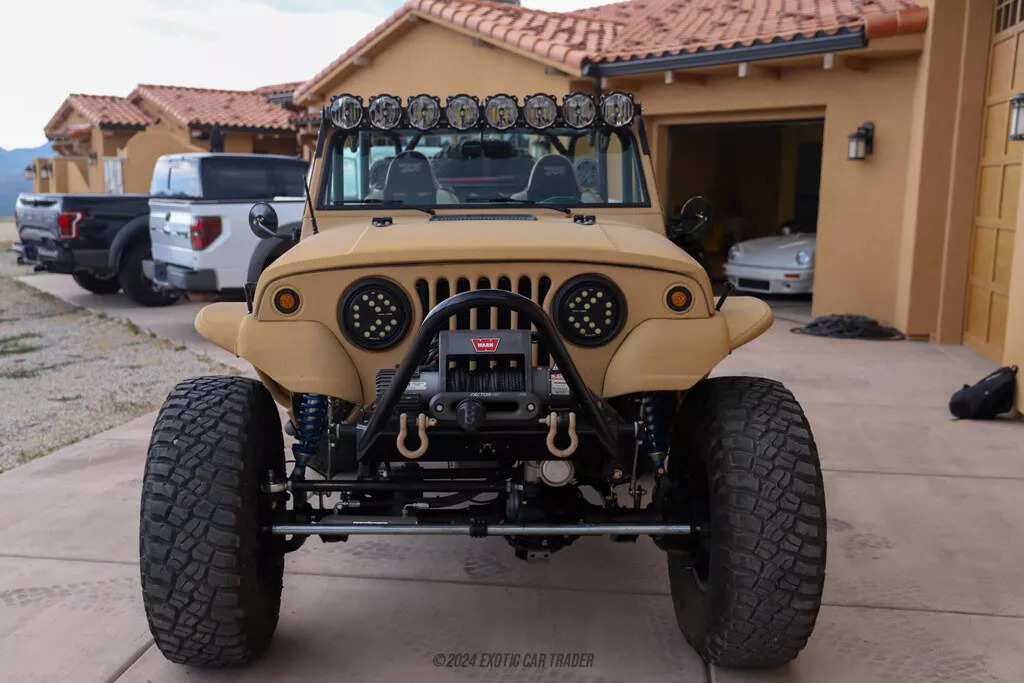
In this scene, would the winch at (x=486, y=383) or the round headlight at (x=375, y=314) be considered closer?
the winch at (x=486, y=383)

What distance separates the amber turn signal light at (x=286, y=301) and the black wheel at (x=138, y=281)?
8.59 meters

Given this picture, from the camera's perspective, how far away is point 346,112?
4.24 metres

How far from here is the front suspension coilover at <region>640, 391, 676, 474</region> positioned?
119 inches

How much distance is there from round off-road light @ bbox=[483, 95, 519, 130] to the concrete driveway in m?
1.87

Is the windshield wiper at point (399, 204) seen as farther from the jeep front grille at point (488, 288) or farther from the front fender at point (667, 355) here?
the front fender at point (667, 355)

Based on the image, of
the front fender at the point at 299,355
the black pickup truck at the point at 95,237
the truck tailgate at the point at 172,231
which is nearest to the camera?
the front fender at the point at 299,355

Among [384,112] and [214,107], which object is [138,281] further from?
[214,107]

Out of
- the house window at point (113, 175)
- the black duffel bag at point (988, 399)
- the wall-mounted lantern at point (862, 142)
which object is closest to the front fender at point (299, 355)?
the black duffel bag at point (988, 399)

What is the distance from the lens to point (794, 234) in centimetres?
1254

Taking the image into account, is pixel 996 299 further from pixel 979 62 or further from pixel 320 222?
pixel 320 222

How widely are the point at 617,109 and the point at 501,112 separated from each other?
0.52 meters

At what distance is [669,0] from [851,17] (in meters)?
5.78

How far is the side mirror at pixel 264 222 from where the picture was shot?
403 cm

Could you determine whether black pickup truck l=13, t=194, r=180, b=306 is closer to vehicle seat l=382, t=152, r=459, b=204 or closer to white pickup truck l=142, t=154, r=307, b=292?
white pickup truck l=142, t=154, r=307, b=292
